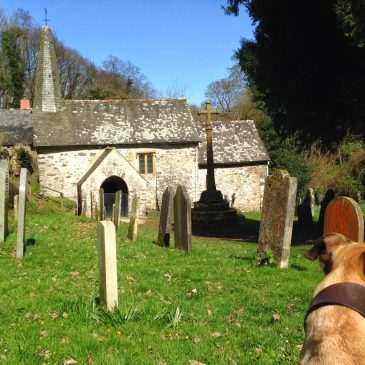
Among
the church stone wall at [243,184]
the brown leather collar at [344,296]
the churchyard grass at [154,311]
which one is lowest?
the churchyard grass at [154,311]

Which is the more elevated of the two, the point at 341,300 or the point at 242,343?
the point at 341,300

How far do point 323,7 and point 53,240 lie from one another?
837 cm

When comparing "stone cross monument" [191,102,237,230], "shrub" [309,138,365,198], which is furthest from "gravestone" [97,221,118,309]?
"shrub" [309,138,365,198]

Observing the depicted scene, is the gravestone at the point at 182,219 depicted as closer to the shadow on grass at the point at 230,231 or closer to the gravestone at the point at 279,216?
the gravestone at the point at 279,216

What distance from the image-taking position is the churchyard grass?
406 cm

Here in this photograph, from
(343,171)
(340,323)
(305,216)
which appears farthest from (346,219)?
(343,171)

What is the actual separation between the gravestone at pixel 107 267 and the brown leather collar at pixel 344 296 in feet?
10.6

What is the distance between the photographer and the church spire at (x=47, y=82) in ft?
103

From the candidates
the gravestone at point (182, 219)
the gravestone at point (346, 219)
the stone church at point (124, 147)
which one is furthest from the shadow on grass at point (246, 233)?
the stone church at point (124, 147)

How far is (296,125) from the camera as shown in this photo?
1373 centimetres

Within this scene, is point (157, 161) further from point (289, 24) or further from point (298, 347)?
point (298, 347)

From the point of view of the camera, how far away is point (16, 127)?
102ft

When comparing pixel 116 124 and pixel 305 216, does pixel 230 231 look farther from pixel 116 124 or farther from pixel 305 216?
pixel 116 124

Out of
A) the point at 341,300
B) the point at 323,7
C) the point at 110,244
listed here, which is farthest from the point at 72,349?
the point at 323,7
